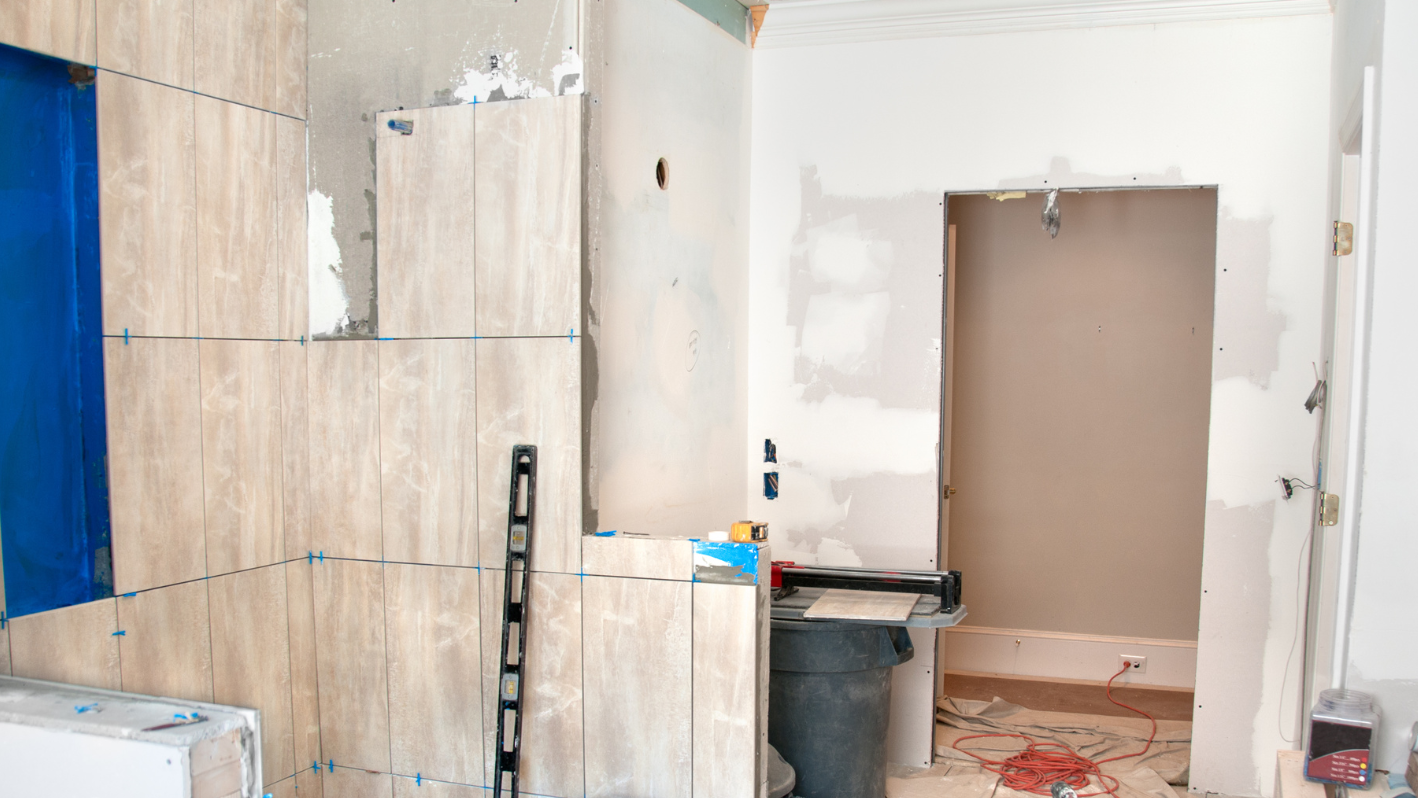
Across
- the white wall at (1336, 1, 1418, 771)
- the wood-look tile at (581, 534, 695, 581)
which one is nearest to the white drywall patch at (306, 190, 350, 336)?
the wood-look tile at (581, 534, 695, 581)

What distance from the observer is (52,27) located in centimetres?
222

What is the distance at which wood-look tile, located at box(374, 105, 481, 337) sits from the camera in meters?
2.75

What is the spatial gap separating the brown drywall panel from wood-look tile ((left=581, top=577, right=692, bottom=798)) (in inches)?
114

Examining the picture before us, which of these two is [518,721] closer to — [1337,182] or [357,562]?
[357,562]

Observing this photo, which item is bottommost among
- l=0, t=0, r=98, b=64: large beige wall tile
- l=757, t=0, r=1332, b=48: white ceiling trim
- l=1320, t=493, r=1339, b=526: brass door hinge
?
l=1320, t=493, r=1339, b=526: brass door hinge

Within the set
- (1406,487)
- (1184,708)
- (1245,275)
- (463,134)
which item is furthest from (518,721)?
(1184,708)

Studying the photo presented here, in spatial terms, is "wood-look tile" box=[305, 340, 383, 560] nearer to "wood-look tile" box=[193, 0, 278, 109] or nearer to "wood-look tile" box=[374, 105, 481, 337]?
"wood-look tile" box=[374, 105, 481, 337]

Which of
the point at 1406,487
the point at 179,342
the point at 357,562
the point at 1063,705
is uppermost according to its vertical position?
the point at 179,342

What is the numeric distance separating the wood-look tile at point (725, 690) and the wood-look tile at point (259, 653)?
116cm

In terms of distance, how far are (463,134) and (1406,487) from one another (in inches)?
99.3

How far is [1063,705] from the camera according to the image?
4707 millimetres

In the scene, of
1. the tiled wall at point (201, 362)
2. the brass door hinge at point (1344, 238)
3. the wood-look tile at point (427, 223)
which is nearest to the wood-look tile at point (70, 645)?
the tiled wall at point (201, 362)

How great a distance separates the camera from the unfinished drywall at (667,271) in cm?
296

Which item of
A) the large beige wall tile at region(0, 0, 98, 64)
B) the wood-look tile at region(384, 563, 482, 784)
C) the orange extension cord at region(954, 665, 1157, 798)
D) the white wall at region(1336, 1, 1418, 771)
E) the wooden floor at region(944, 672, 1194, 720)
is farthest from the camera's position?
the wooden floor at region(944, 672, 1194, 720)
